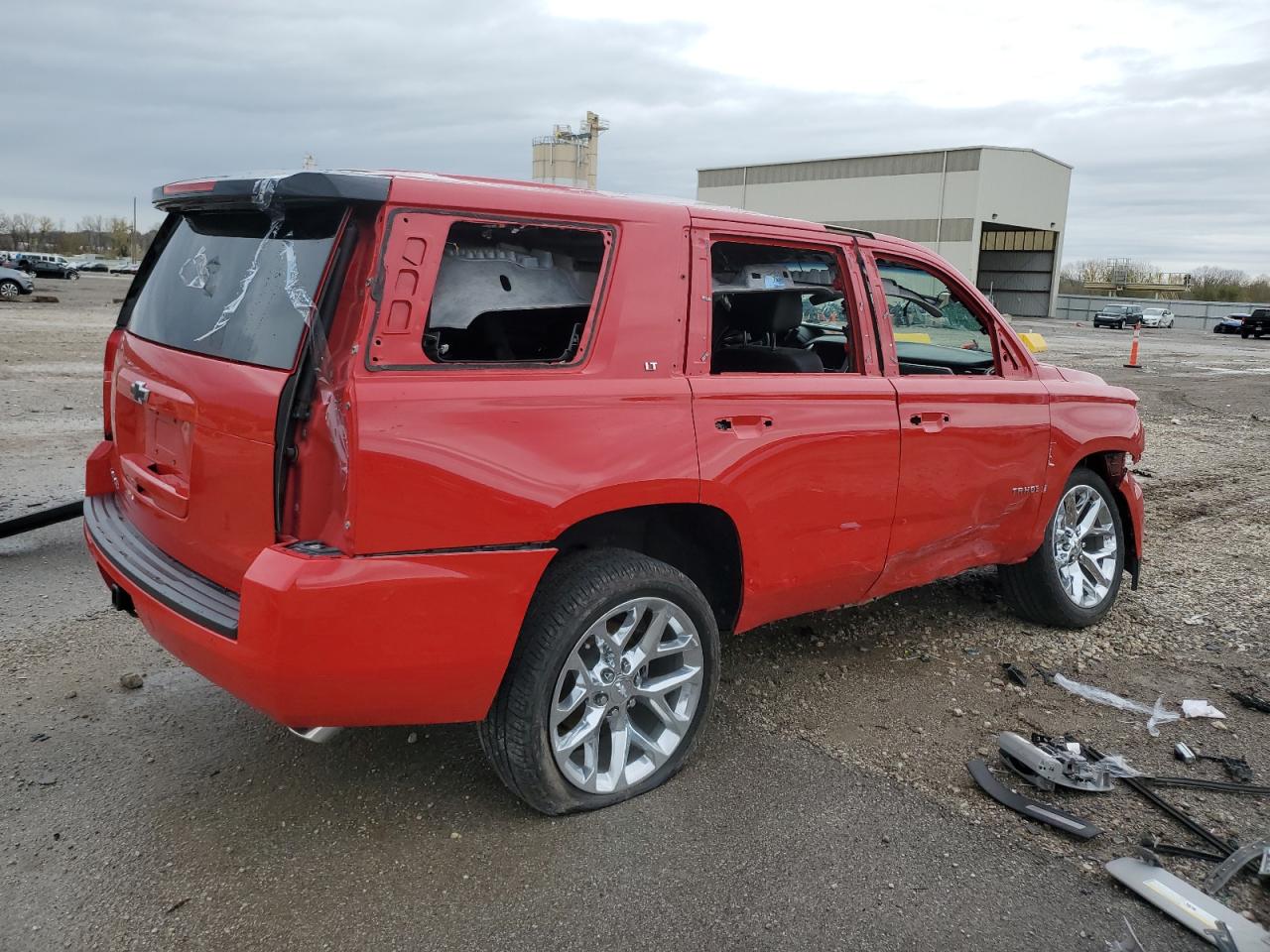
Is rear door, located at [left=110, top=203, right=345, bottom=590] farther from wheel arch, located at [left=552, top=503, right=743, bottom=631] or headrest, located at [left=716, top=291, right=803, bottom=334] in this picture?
headrest, located at [left=716, top=291, right=803, bottom=334]

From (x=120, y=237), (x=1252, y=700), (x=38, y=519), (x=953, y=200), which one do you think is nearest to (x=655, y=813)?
(x=1252, y=700)

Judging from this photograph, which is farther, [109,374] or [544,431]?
[109,374]

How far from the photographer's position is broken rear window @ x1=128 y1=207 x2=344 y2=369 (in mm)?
2748

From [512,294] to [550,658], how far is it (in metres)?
1.08

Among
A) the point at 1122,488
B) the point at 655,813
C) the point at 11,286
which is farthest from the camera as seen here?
the point at 11,286

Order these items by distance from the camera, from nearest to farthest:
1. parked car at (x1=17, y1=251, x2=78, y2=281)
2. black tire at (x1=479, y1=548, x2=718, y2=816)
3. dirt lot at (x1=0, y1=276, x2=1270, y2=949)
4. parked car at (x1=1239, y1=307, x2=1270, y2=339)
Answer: dirt lot at (x1=0, y1=276, x2=1270, y2=949)
black tire at (x1=479, y1=548, x2=718, y2=816)
parked car at (x1=1239, y1=307, x2=1270, y2=339)
parked car at (x1=17, y1=251, x2=78, y2=281)

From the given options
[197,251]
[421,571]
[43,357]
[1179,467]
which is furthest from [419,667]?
[43,357]

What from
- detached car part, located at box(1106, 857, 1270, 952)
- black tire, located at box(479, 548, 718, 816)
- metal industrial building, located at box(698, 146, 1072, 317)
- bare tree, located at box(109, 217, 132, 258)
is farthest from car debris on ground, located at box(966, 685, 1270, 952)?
bare tree, located at box(109, 217, 132, 258)

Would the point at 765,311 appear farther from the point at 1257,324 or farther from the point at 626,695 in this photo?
the point at 1257,324

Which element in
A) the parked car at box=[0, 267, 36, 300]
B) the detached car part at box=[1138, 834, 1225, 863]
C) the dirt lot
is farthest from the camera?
the parked car at box=[0, 267, 36, 300]

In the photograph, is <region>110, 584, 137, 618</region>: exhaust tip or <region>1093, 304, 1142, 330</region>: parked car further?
<region>1093, 304, 1142, 330</region>: parked car

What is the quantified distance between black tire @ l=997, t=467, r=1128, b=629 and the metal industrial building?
158ft

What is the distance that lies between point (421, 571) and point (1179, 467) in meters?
9.23

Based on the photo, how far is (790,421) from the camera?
350 centimetres
